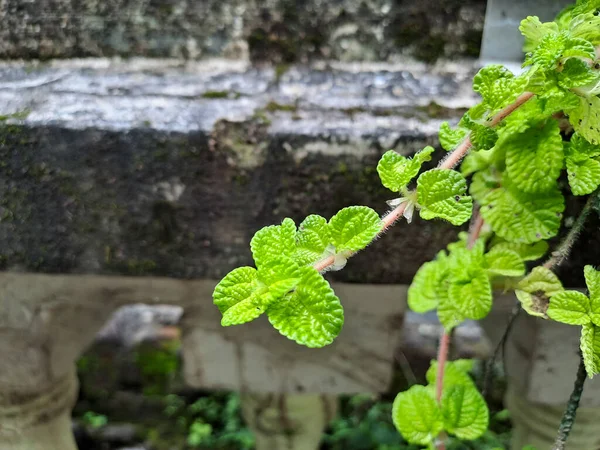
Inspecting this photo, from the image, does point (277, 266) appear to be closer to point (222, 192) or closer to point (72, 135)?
point (222, 192)

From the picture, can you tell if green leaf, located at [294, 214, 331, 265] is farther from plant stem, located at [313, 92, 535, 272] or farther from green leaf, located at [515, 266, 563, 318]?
green leaf, located at [515, 266, 563, 318]

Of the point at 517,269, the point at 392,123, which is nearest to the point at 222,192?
the point at 392,123

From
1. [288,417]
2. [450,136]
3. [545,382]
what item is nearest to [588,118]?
[450,136]

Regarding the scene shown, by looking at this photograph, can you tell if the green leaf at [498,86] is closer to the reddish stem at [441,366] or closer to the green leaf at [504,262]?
the green leaf at [504,262]

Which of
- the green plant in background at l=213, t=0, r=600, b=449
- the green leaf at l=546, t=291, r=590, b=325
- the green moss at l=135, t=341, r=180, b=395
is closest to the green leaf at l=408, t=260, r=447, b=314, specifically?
the green plant in background at l=213, t=0, r=600, b=449

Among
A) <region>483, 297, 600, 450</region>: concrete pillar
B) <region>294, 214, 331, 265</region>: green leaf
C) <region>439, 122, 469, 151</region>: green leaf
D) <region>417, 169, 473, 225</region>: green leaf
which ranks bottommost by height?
<region>483, 297, 600, 450</region>: concrete pillar

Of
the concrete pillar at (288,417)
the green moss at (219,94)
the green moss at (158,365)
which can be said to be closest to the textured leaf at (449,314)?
the green moss at (219,94)
